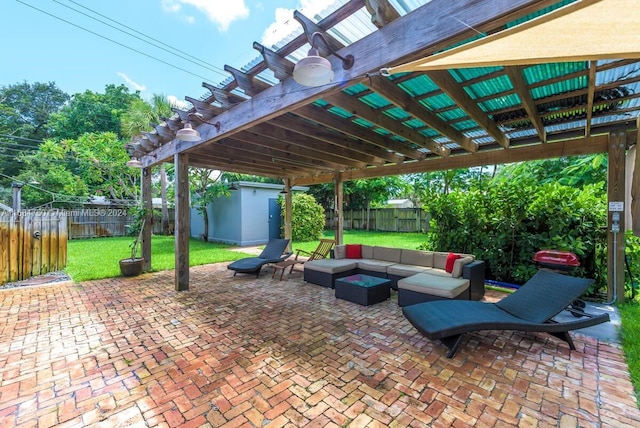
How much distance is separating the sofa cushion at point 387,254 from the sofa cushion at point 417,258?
115mm

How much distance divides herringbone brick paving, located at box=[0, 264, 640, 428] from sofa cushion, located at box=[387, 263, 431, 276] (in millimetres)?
993

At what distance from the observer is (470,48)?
1.72 m

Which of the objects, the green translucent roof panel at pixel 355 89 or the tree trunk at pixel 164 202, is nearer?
the green translucent roof panel at pixel 355 89

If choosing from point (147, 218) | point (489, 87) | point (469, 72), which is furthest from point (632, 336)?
point (147, 218)

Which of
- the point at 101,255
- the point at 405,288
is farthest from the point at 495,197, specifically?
the point at 101,255

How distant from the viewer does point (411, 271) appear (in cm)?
507

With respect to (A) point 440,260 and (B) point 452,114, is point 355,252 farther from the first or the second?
(B) point 452,114

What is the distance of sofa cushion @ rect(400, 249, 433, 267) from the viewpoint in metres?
5.36

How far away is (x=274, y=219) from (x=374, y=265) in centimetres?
889

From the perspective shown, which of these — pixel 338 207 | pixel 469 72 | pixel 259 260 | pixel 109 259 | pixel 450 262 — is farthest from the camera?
pixel 109 259

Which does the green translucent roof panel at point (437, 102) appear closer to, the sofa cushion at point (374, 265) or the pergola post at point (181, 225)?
the sofa cushion at point (374, 265)

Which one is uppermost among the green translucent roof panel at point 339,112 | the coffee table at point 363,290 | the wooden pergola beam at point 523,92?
the green translucent roof panel at point 339,112

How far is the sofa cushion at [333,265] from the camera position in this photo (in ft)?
18.4

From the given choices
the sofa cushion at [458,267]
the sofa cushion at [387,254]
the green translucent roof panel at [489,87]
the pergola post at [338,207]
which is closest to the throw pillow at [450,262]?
the sofa cushion at [458,267]
